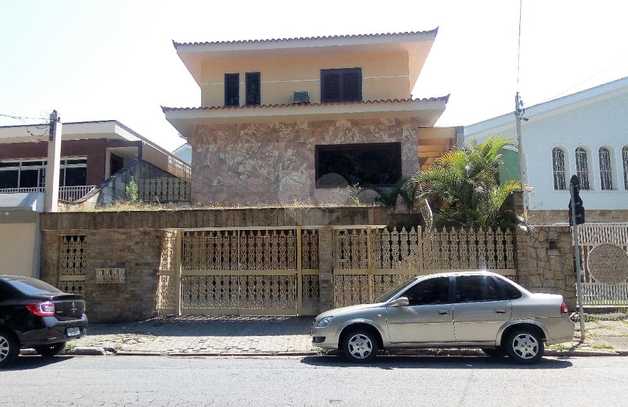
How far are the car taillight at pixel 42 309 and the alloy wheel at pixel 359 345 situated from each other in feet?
16.0

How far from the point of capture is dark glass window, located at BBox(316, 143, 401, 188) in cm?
1803

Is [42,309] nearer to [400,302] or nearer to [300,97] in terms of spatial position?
[400,302]

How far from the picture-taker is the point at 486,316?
8.32m

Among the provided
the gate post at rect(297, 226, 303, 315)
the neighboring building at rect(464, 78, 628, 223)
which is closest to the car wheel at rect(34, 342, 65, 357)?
the gate post at rect(297, 226, 303, 315)

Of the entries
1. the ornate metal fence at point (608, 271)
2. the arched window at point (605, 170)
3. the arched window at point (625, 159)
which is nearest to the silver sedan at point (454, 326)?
the ornate metal fence at point (608, 271)

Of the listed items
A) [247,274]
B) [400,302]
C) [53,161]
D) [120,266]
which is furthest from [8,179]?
[400,302]

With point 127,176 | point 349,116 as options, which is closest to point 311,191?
point 349,116

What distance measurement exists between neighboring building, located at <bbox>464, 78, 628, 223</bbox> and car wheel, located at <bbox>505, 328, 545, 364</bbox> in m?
12.5

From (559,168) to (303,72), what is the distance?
1052 cm

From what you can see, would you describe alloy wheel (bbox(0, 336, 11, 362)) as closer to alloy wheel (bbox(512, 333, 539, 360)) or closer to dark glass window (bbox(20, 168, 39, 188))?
alloy wheel (bbox(512, 333, 539, 360))

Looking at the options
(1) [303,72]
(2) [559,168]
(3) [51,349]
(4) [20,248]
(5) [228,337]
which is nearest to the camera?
(3) [51,349]

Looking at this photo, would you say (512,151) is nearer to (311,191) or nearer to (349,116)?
(349,116)

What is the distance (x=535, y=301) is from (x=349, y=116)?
1067 centimetres

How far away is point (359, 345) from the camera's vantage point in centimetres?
834
